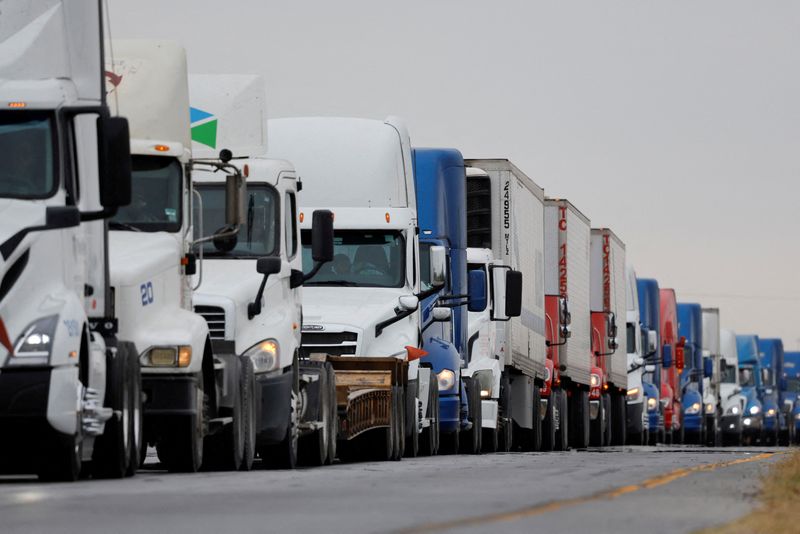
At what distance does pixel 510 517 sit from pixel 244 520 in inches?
53.0

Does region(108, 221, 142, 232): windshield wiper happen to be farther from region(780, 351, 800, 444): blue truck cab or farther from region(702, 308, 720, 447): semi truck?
region(780, 351, 800, 444): blue truck cab

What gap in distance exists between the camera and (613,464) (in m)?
21.4

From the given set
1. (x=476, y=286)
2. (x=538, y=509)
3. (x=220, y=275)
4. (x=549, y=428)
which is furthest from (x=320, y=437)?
(x=549, y=428)

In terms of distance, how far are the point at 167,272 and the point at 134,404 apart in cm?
158

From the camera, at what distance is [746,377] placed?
7131cm

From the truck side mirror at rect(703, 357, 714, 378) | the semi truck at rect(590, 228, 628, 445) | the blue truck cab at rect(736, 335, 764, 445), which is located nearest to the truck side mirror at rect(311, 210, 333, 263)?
the semi truck at rect(590, 228, 628, 445)

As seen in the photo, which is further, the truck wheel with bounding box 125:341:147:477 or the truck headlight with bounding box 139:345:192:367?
the truck headlight with bounding box 139:345:192:367

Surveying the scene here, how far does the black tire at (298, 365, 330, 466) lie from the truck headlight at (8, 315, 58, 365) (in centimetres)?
671

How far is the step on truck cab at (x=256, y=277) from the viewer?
18.9 m

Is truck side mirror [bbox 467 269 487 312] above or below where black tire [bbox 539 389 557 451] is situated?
above

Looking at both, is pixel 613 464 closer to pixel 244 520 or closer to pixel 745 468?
pixel 745 468

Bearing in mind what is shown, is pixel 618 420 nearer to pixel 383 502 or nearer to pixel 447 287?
pixel 447 287

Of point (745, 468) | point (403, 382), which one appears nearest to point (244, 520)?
point (745, 468)

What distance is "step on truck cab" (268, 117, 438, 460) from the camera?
23844 mm
